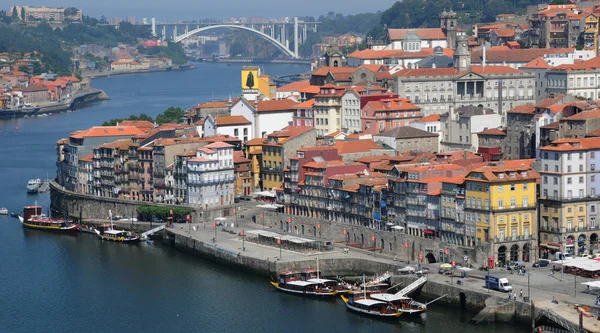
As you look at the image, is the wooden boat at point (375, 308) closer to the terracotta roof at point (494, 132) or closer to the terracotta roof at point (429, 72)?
the terracotta roof at point (494, 132)

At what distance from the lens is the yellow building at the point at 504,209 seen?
57.6 metres

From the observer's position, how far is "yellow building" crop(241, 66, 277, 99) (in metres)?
98.7

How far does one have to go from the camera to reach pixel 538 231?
5931 cm

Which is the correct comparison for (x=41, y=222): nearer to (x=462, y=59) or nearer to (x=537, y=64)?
(x=462, y=59)

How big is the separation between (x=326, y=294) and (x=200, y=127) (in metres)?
28.5

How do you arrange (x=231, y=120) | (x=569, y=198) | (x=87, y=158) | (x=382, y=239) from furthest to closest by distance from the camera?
(x=231, y=120) < (x=87, y=158) < (x=382, y=239) < (x=569, y=198)

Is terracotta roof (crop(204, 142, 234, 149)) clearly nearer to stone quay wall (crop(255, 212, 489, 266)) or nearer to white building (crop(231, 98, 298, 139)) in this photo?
stone quay wall (crop(255, 212, 489, 266))

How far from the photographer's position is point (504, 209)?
190 ft

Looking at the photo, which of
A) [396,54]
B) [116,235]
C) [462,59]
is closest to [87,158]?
[116,235]

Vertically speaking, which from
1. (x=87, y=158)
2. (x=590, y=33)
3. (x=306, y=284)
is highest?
(x=590, y=33)

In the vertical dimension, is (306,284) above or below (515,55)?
below

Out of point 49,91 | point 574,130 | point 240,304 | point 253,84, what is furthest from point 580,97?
point 49,91

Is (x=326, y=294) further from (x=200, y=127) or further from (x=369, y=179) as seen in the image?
(x=200, y=127)

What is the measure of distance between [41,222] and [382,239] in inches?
878
